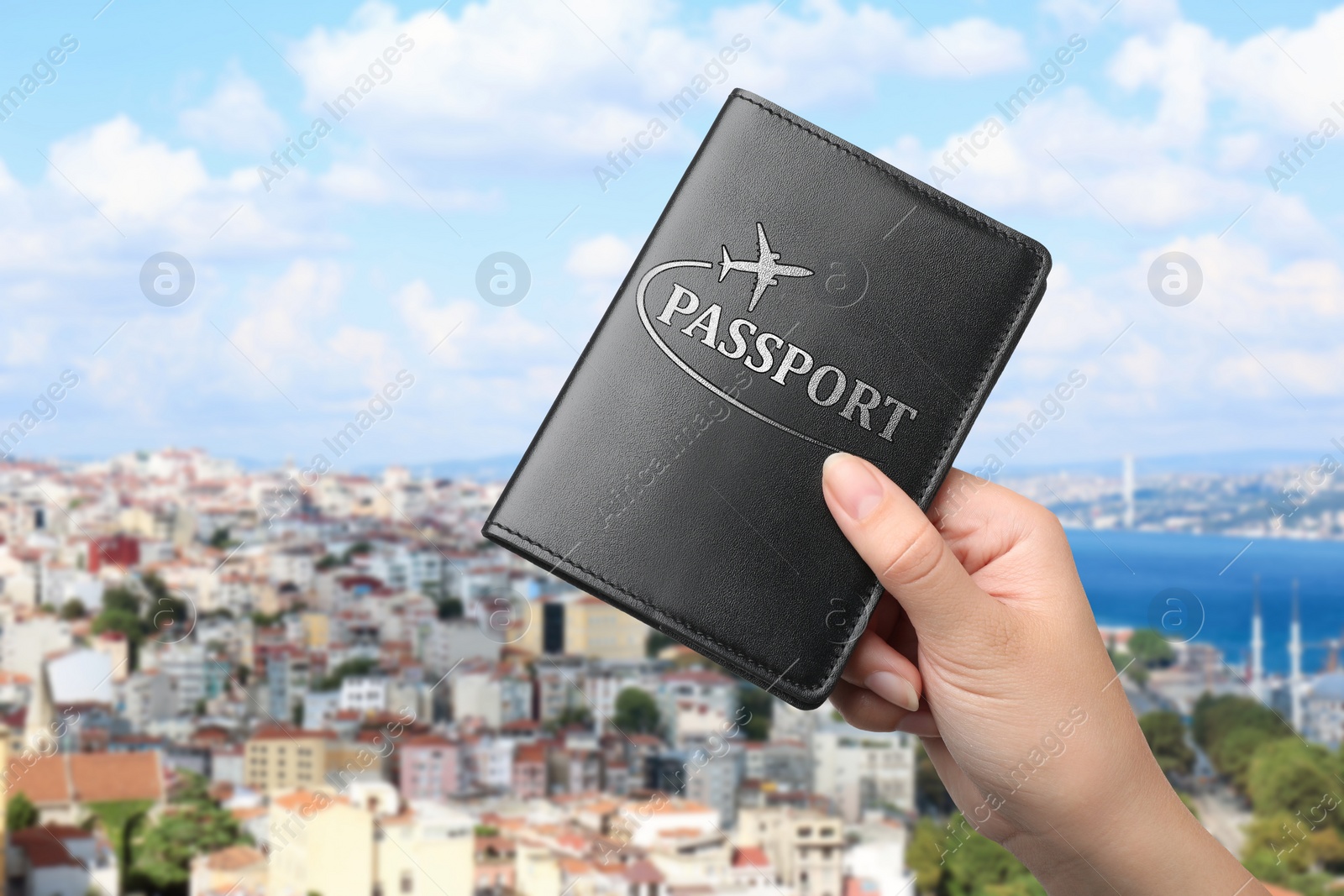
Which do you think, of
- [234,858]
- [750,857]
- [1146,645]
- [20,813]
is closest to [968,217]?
[1146,645]

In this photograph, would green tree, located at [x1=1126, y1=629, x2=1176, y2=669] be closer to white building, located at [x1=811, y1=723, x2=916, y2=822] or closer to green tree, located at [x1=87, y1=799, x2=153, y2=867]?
white building, located at [x1=811, y1=723, x2=916, y2=822]

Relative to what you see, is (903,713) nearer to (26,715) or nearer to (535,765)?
(535,765)

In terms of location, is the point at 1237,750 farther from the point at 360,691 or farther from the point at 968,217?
the point at 968,217

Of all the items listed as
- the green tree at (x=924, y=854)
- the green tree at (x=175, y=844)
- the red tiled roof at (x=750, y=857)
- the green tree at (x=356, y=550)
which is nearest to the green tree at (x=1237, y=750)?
the green tree at (x=924, y=854)

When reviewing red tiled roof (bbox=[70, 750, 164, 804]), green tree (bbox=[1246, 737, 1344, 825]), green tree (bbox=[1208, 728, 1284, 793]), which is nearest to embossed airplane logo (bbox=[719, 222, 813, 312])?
green tree (bbox=[1246, 737, 1344, 825])

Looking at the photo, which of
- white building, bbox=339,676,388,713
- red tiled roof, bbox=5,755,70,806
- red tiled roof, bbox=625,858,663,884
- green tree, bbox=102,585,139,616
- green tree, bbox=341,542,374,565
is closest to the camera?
red tiled roof, bbox=625,858,663,884

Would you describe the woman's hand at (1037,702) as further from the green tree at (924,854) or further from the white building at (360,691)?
the white building at (360,691)
